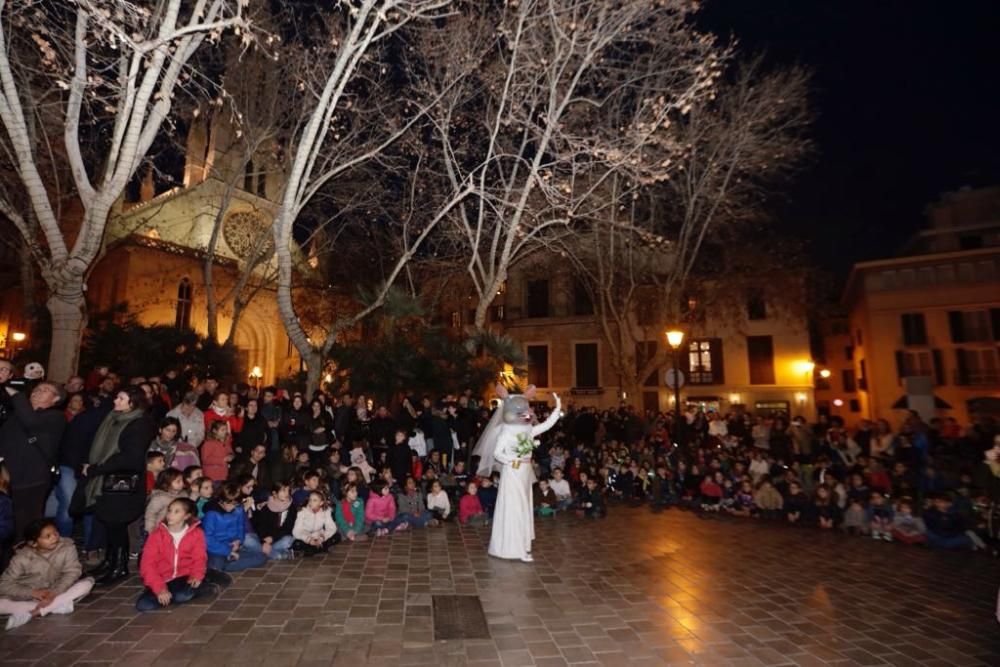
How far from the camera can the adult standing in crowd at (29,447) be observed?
5109mm

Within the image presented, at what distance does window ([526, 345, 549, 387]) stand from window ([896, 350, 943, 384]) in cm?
1746

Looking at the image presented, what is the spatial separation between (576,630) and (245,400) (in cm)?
672

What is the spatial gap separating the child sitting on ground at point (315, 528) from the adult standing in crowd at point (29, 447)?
2.62 metres

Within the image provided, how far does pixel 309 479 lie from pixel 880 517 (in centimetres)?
905

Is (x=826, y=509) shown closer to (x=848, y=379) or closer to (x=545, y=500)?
(x=545, y=500)

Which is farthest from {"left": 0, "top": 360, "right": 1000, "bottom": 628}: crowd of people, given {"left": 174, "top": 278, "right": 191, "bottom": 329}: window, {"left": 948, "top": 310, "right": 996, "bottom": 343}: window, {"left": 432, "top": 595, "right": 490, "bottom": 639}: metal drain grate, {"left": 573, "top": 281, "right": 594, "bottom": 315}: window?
{"left": 948, "top": 310, "right": 996, "bottom": 343}: window

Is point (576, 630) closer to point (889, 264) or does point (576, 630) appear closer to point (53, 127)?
point (53, 127)

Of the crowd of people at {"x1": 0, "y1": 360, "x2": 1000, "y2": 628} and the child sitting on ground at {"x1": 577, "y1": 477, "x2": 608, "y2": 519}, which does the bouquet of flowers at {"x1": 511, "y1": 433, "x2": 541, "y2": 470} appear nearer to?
the crowd of people at {"x1": 0, "y1": 360, "x2": 1000, "y2": 628}

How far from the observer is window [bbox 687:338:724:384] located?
27266mm

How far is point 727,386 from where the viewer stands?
1056 inches

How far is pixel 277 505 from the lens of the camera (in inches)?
269

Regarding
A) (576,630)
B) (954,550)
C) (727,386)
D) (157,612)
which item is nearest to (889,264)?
(727,386)

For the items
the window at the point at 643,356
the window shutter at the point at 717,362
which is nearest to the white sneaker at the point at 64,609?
the window at the point at 643,356

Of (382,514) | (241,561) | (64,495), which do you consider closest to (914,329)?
(382,514)
